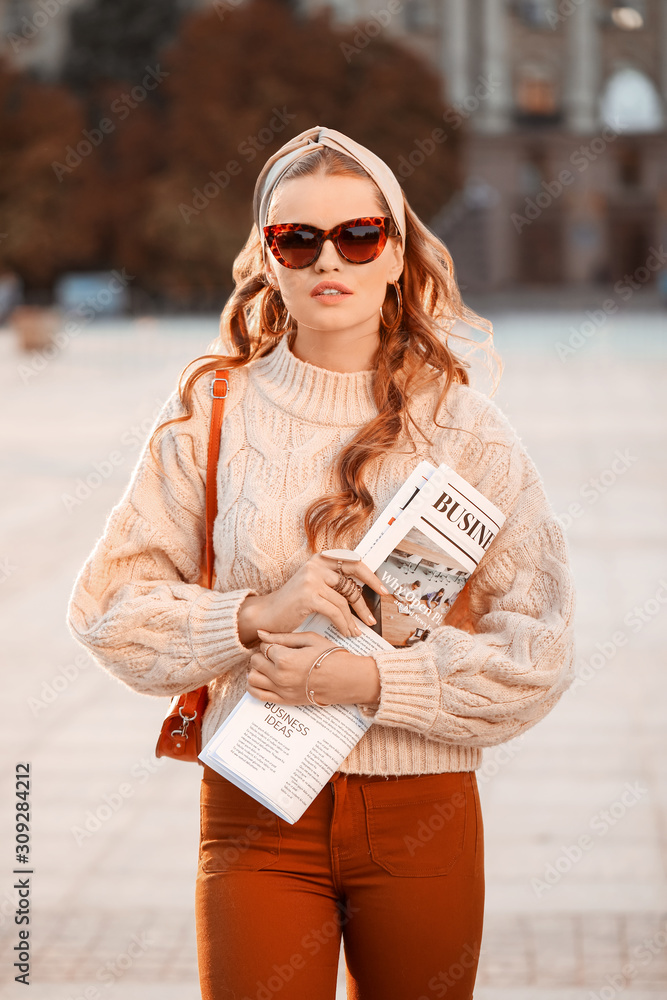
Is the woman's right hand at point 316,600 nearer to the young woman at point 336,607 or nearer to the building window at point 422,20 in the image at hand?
the young woman at point 336,607

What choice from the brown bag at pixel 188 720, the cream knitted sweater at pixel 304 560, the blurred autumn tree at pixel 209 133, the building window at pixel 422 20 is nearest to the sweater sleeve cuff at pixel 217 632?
the cream knitted sweater at pixel 304 560

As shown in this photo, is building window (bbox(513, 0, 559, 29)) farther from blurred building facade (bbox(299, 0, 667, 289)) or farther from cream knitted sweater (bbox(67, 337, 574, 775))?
cream knitted sweater (bbox(67, 337, 574, 775))

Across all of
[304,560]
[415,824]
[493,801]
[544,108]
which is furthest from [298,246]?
[544,108]

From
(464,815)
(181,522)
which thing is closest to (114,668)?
(181,522)

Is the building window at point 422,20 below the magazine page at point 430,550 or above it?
below

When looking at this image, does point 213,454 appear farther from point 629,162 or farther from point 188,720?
point 629,162

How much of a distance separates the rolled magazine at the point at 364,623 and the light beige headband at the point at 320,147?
19.6 inches

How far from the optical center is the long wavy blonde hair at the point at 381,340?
7.41 ft

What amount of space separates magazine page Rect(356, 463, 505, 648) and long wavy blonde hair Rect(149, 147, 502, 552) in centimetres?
13

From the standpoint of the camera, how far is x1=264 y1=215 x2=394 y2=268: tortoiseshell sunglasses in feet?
7.30

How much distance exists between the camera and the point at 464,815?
90.6 inches

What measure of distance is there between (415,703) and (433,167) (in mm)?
56983

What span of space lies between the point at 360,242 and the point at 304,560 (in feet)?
1.85

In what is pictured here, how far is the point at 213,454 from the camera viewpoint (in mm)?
2348
